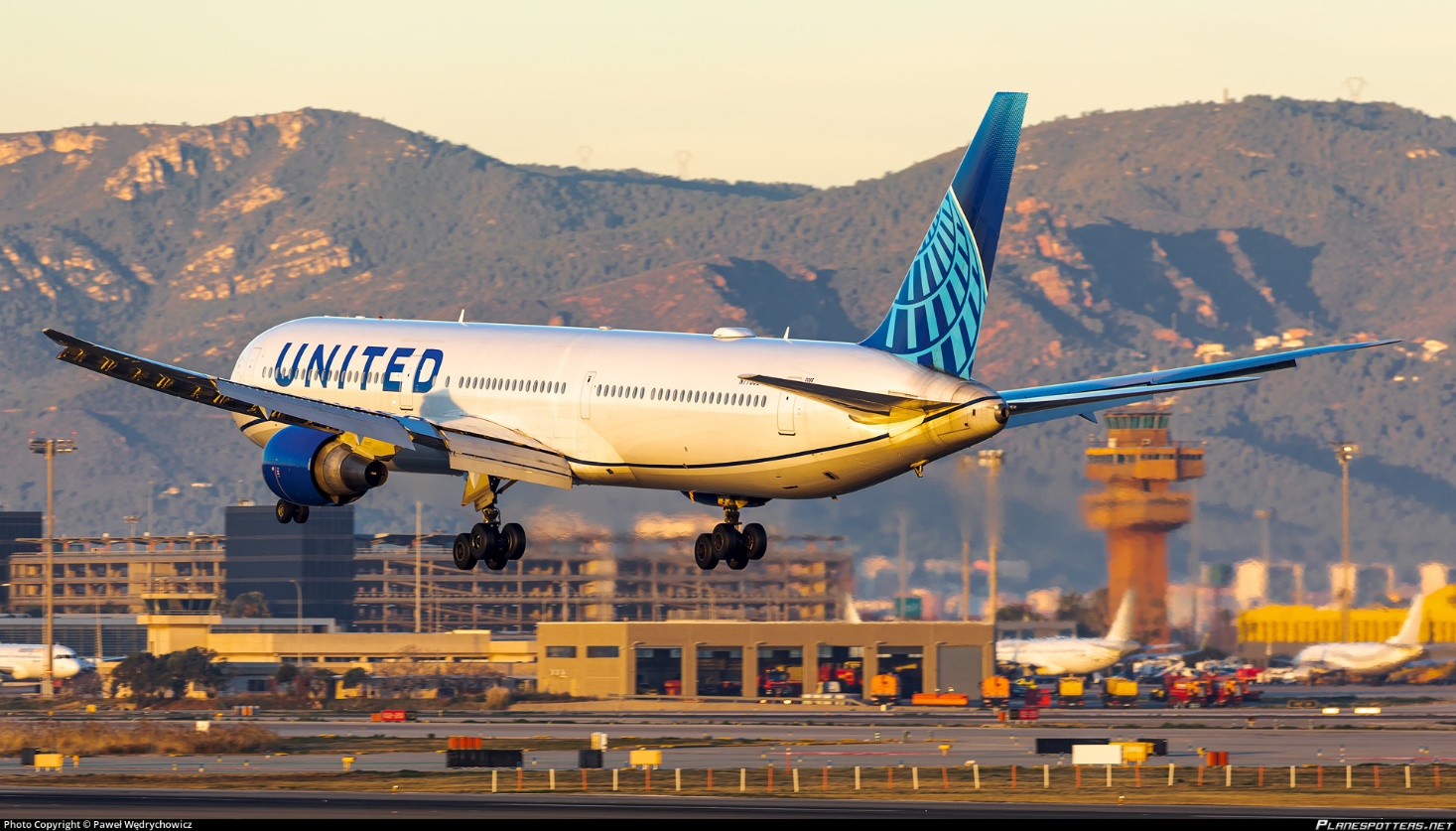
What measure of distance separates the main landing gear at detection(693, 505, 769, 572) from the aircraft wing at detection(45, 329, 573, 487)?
4377 mm

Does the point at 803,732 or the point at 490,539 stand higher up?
the point at 490,539

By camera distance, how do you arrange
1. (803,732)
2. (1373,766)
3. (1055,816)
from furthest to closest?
(803,732) < (1373,766) < (1055,816)

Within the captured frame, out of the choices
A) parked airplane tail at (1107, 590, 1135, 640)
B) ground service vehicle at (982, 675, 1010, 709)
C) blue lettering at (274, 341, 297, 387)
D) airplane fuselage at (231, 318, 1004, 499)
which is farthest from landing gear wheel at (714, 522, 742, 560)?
parked airplane tail at (1107, 590, 1135, 640)

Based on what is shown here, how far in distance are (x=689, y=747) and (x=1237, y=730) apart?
109 feet

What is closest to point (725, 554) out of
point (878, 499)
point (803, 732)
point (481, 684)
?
point (803, 732)

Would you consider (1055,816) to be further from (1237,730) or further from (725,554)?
(1237,730)

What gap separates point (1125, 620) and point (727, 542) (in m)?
120

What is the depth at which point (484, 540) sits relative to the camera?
64000 millimetres

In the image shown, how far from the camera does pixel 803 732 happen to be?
12275cm

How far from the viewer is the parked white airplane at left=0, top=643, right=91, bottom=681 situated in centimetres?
17812

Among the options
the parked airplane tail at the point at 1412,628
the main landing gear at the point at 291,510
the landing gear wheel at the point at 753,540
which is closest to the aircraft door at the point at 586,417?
the landing gear wheel at the point at 753,540

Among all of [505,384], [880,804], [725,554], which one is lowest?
[880,804]

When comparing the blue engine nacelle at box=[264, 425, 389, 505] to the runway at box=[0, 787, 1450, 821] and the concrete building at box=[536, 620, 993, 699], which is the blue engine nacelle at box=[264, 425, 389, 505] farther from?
the concrete building at box=[536, 620, 993, 699]

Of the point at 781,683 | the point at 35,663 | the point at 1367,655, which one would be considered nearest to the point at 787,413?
the point at 781,683
